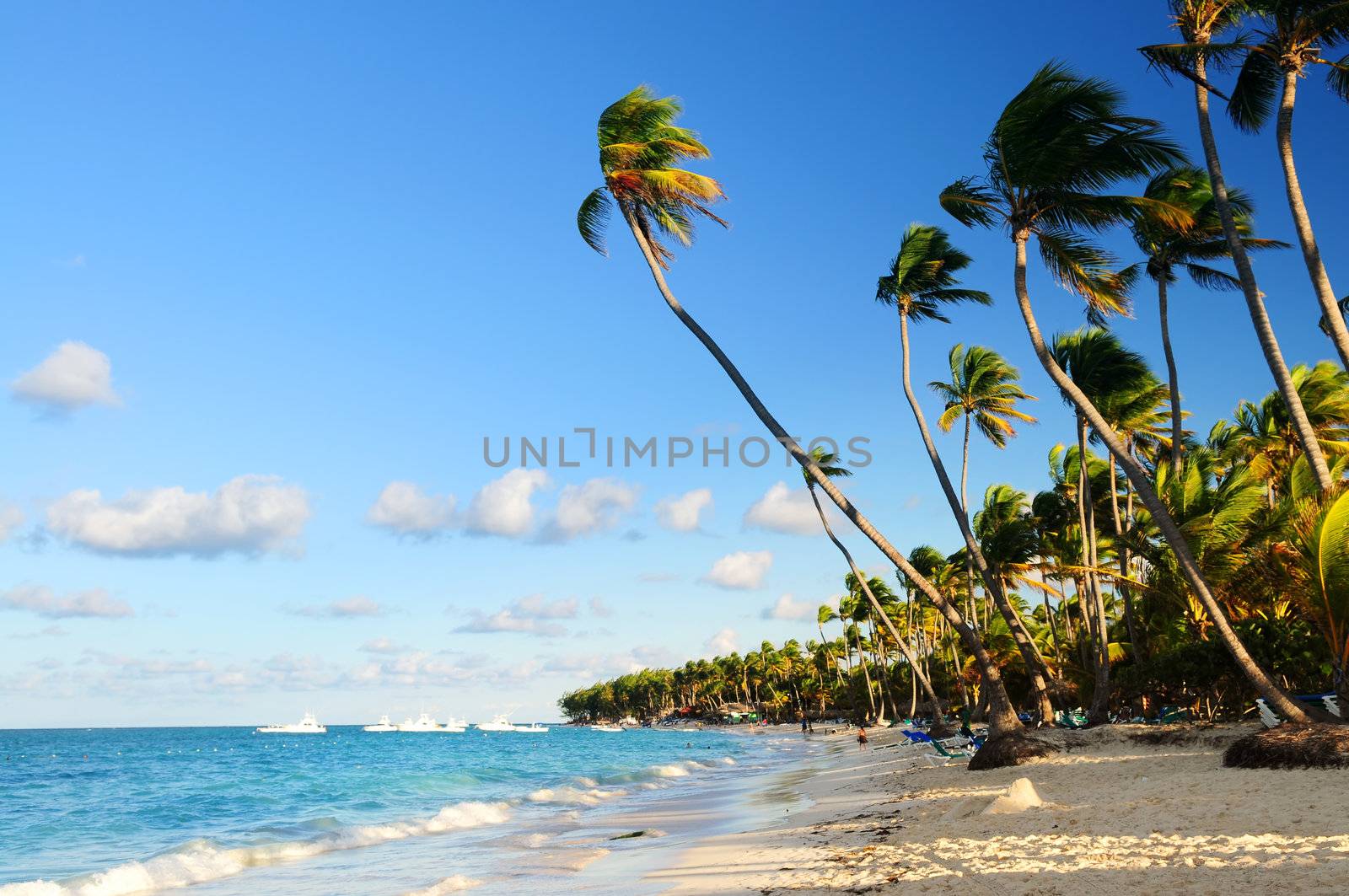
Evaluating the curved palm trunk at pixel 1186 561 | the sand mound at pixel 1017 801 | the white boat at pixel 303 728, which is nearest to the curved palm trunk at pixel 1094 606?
the curved palm trunk at pixel 1186 561

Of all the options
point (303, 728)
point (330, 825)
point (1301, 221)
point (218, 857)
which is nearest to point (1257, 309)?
point (1301, 221)

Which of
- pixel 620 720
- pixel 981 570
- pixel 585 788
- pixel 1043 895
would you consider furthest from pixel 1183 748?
pixel 620 720

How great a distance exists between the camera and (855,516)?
17.3m

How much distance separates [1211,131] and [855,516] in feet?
29.3

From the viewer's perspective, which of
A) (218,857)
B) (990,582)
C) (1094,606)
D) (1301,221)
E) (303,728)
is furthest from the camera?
(303,728)

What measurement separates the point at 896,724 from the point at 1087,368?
44.5 metres

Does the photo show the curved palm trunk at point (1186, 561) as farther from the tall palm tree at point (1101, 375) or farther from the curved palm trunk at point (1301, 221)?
the tall palm tree at point (1101, 375)

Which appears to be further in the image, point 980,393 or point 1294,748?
point 980,393

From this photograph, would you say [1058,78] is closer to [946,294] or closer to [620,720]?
[946,294]

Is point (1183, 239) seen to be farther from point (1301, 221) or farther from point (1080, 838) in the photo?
point (1080, 838)

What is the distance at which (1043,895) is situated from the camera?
6805mm

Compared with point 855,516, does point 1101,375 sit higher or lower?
higher

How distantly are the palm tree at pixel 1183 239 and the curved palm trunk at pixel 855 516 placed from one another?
8135 millimetres

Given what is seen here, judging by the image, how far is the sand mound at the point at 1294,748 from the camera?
10805 millimetres
